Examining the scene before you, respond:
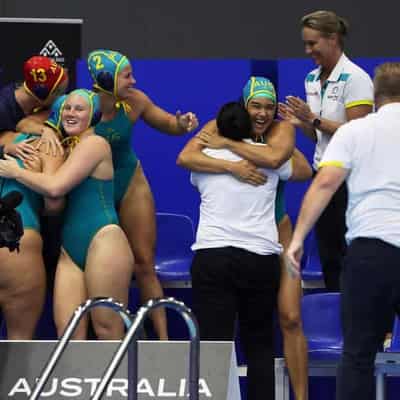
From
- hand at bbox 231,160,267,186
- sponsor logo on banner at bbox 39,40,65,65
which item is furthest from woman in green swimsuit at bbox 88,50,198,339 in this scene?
sponsor logo on banner at bbox 39,40,65,65

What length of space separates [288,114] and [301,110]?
0.27 feet

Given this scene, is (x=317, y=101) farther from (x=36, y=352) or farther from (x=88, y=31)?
(x=88, y=31)

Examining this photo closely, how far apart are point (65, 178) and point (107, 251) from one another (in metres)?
0.34

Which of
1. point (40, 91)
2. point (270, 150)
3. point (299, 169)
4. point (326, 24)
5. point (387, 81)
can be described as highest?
point (326, 24)

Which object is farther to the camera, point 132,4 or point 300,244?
point 132,4

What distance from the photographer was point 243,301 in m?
5.19

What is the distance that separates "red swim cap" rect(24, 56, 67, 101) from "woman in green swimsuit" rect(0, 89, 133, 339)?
0.24 metres

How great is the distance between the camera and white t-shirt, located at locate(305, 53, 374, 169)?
5848mm

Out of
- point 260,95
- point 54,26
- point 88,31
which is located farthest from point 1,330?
point 88,31

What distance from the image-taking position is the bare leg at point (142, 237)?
223 inches

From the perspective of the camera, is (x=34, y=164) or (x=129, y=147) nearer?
(x=34, y=164)

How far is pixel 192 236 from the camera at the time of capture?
6.31 m

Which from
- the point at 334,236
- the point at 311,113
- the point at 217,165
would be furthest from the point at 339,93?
the point at 217,165

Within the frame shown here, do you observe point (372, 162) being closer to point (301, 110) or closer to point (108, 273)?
point (108, 273)
